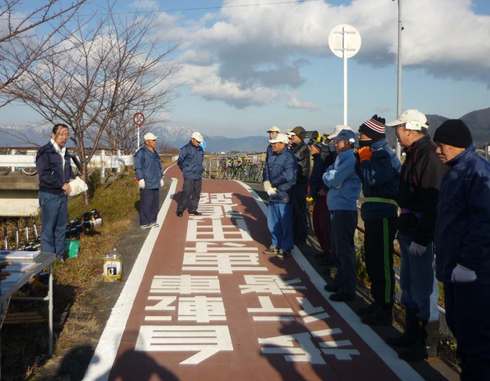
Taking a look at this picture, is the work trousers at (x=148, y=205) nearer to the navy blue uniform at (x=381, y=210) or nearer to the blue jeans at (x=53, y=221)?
the blue jeans at (x=53, y=221)

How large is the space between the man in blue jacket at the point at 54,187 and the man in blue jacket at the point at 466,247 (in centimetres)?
548

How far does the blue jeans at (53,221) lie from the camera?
781 cm

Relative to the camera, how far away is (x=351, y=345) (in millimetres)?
5363

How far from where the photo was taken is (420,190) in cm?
473

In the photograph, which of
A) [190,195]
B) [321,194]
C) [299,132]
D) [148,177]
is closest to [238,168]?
[190,195]

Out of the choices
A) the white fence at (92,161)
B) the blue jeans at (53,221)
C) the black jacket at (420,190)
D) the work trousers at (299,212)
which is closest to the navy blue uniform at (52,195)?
the blue jeans at (53,221)

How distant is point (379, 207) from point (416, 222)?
2.60 feet

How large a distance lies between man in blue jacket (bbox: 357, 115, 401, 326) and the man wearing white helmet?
1.62 ft

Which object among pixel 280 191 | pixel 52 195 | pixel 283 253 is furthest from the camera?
pixel 283 253

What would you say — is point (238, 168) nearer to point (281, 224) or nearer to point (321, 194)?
point (281, 224)

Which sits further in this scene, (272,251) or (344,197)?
(272,251)

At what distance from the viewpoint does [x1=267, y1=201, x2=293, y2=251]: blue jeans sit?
8.74 metres

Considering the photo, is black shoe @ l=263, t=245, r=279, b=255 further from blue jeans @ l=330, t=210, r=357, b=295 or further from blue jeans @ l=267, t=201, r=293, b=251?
blue jeans @ l=330, t=210, r=357, b=295

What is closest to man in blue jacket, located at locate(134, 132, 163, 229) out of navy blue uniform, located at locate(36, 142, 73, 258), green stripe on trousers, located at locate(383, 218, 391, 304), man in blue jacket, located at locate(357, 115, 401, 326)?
navy blue uniform, located at locate(36, 142, 73, 258)
